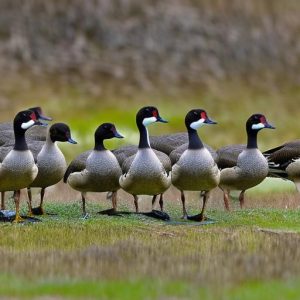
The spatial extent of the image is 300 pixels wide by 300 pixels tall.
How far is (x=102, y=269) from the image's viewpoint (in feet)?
50.2

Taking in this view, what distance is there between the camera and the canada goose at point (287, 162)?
2651 cm

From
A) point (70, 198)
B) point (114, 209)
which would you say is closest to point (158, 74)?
point (70, 198)

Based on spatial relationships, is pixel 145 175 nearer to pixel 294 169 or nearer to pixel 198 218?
pixel 198 218

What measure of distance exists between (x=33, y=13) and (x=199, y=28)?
8.51 metres

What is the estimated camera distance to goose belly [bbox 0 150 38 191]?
68.8 feet

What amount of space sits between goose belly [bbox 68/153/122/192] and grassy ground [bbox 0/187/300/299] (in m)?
0.61

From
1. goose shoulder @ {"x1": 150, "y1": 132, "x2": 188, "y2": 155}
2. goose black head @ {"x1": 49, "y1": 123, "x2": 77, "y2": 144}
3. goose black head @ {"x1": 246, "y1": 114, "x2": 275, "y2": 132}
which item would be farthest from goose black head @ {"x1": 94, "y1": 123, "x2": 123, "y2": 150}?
goose black head @ {"x1": 246, "y1": 114, "x2": 275, "y2": 132}

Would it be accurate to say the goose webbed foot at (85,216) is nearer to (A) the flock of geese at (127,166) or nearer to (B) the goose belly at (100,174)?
(A) the flock of geese at (127,166)

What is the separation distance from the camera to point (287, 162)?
2661cm

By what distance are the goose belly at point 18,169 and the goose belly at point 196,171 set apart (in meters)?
2.79

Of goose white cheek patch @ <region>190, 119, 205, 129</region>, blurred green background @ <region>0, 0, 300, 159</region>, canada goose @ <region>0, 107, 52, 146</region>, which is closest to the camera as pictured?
Answer: goose white cheek patch @ <region>190, 119, 205, 129</region>

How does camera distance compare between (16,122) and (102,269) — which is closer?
(102,269)

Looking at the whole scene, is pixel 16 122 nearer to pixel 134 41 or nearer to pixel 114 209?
pixel 114 209

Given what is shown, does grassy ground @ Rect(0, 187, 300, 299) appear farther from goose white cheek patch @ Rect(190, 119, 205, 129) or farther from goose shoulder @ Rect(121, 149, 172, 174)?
goose white cheek patch @ Rect(190, 119, 205, 129)
